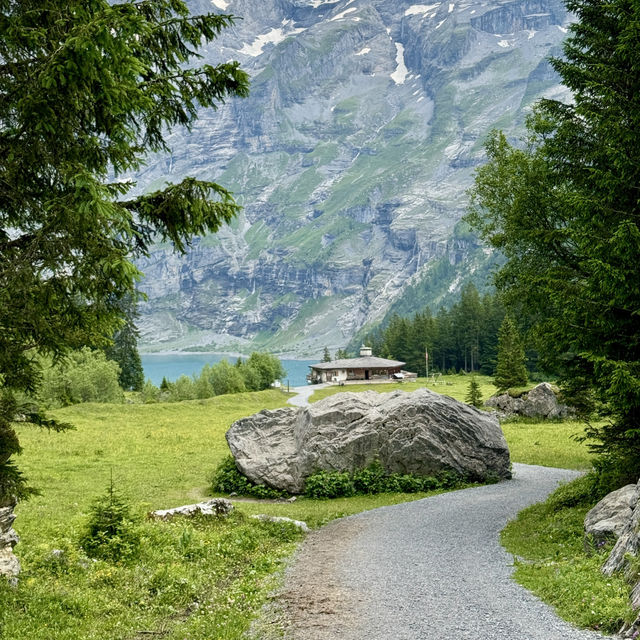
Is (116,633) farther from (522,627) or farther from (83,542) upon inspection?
(522,627)

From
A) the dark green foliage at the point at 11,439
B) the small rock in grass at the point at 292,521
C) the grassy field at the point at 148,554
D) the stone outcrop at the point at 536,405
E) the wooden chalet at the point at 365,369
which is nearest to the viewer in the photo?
the dark green foliage at the point at 11,439

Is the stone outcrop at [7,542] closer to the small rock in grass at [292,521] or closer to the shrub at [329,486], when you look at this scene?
the small rock in grass at [292,521]

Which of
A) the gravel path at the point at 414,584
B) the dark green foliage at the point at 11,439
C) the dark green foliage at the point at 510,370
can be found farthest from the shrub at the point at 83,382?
the dark green foliage at the point at 11,439

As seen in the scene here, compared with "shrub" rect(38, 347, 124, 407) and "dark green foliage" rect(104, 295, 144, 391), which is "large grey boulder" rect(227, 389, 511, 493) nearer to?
"shrub" rect(38, 347, 124, 407)

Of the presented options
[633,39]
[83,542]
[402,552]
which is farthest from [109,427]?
[633,39]

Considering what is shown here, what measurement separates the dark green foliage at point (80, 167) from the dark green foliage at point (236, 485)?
16.2 m

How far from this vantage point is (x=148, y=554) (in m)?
12.6

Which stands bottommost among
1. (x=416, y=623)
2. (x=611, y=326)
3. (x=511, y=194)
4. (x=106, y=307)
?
(x=416, y=623)

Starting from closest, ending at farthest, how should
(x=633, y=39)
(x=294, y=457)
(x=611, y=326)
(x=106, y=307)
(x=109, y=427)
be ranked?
(x=106, y=307)
(x=611, y=326)
(x=633, y=39)
(x=294, y=457)
(x=109, y=427)

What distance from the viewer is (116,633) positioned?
28.7ft

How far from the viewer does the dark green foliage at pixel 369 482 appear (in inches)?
901

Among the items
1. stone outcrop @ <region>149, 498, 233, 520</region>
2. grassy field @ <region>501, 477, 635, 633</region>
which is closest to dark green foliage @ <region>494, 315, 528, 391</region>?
grassy field @ <region>501, 477, 635, 633</region>

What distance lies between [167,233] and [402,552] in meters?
9.91

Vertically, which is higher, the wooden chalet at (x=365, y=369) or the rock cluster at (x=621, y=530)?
the rock cluster at (x=621, y=530)
